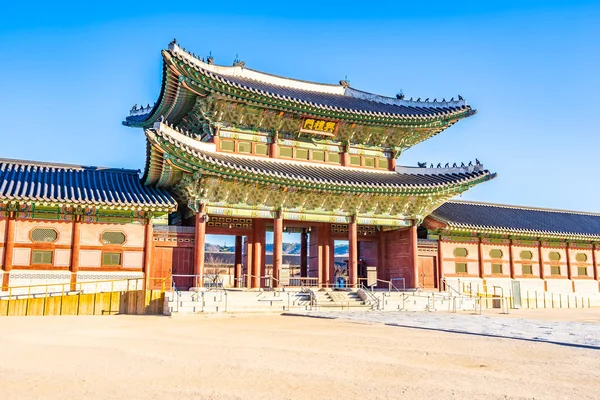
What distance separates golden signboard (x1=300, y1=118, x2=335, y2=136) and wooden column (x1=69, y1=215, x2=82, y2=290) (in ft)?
37.3

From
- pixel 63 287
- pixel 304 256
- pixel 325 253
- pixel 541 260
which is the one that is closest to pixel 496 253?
pixel 541 260

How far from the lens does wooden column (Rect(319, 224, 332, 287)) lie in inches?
1096

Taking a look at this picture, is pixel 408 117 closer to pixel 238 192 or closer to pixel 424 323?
pixel 238 192

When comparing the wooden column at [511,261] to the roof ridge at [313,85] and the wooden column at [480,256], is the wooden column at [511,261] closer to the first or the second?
the wooden column at [480,256]

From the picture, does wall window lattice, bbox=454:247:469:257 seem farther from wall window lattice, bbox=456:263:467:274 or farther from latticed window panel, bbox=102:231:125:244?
latticed window panel, bbox=102:231:125:244

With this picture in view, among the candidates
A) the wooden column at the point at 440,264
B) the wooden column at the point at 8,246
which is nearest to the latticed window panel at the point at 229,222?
the wooden column at the point at 8,246

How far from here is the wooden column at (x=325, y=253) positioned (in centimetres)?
2783

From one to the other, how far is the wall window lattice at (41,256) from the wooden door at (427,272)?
18336mm

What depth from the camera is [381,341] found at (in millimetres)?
11953

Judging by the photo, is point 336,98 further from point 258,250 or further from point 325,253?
point 258,250

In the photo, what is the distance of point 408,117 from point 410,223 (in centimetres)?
558

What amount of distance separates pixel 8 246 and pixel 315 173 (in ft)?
44.5

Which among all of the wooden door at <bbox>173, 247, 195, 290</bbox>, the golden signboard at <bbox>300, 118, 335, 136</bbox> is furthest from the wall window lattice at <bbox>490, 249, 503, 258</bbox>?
the wooden door at <bbox>173, 247, 195, 290</bbox>

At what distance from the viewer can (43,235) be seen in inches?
859
